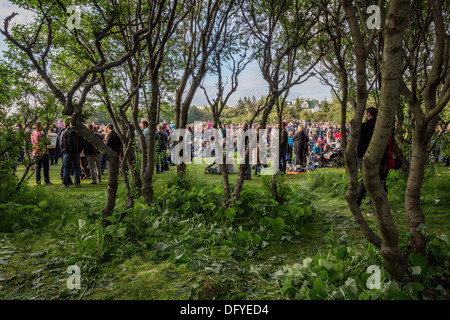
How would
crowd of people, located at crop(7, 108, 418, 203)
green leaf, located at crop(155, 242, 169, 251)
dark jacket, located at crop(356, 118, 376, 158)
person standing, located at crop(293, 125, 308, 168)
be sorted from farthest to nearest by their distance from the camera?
person standing, located at crop(293, 125, 308, 168), crowd of people, located at crop(7, 108, 418, 203), dark jacket, located at crop(356, 118, 376, 158), green leaf, located at crop(155, 242, 169, 251)

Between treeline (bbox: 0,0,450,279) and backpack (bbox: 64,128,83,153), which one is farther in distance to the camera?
backpack (bbox: 64,128,83,153)

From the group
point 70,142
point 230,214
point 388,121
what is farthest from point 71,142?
point 388,121

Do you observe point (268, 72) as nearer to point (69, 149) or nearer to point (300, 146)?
point (69, 149)

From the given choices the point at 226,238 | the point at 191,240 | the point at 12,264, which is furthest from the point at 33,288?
the point at 226,238

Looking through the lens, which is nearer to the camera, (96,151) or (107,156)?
(107,156)

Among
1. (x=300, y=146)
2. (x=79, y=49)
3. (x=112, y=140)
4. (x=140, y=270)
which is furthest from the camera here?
(x=300, y=146)

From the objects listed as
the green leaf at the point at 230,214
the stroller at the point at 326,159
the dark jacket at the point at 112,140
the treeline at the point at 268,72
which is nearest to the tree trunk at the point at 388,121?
the treeline at the point at 268,72

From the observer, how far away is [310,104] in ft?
378

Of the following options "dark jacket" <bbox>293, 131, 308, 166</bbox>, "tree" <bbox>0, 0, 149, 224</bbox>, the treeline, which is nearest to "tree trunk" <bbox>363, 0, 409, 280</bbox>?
the treeline

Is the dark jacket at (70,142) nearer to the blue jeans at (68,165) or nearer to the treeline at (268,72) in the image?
the blue jeans at (68,165)

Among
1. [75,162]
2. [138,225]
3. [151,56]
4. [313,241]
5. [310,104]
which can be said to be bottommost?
[313,241]

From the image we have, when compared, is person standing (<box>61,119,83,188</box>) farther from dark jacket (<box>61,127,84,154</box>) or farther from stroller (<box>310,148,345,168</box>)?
stroller (<box>310,148,345,168</box>)
